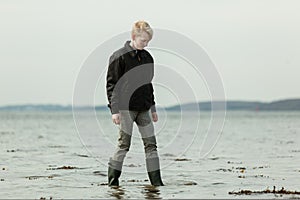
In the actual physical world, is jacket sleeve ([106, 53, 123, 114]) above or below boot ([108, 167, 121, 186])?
above

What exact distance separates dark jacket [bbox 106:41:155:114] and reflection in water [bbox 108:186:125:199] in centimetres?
152

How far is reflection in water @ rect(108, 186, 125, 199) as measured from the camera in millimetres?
11164

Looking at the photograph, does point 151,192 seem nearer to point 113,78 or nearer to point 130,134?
point 130,134

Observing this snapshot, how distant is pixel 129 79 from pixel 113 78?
30 cm

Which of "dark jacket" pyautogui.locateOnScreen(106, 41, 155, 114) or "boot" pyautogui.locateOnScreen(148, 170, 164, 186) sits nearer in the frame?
"dark jacket" pyautogui.locateOnScreen(106, 41, 155, 114)

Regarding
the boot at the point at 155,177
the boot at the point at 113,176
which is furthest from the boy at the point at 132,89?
the boot at the point at 155,177

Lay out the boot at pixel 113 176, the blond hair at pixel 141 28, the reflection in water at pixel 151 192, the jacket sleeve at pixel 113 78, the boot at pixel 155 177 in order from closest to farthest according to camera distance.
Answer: the reflection in water at pixel 151 192
the blond hair at pixel 141 28
the jacket sleeve at pixel 113 78
the boot at pixel 113 176
the boot at pixel 155 177

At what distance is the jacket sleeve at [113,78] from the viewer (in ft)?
37.6

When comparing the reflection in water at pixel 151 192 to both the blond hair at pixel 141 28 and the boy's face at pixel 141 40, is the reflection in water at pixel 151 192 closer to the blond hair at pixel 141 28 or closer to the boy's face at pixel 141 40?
the boy's face at pixel 141 40

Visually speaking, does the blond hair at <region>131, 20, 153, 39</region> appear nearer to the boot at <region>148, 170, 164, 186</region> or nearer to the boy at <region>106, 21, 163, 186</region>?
the boy at <region>106, 21, 163, 186</region>

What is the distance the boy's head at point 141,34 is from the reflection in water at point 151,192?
275 centimetres

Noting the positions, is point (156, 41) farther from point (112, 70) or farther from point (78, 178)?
point (78, 178)

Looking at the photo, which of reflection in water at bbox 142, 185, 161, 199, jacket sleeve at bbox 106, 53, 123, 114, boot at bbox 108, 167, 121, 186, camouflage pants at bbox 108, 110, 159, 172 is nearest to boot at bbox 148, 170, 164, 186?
reflection in water at bbox 142, 185, 161, 199

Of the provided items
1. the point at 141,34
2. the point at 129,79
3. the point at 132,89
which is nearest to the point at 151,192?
the point at 132,89
